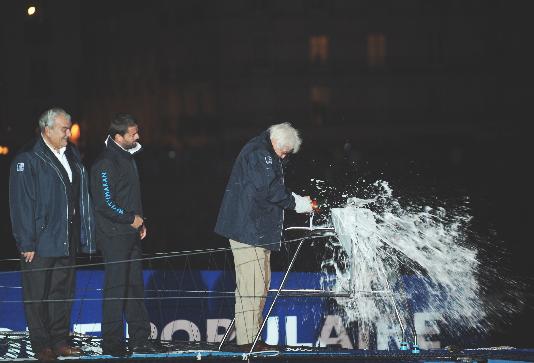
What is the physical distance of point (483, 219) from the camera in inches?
1234

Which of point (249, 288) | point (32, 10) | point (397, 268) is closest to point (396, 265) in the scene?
point (397, 268)

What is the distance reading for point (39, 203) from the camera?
782cm

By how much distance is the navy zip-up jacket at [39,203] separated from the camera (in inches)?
304

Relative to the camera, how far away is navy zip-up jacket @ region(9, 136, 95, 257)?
25.4 ft

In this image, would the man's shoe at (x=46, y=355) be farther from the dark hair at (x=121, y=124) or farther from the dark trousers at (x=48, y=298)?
the dark hair at (x=121, y=124)

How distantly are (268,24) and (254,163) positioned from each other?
5625 cm

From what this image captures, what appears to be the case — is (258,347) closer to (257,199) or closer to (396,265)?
(257,199)

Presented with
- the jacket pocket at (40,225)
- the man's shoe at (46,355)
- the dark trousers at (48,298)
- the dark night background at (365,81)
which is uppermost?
the dark night background at (365,81)

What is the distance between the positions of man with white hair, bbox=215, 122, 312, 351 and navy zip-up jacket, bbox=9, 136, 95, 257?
1.25 m

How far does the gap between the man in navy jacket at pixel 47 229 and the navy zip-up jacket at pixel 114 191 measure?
0.22m

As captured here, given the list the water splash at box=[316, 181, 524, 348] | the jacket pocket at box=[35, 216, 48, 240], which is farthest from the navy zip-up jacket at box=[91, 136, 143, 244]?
the water splash at box=[316, 181, 524, 348]

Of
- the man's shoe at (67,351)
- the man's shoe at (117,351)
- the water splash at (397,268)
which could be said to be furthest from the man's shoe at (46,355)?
the water splash at (397,268)

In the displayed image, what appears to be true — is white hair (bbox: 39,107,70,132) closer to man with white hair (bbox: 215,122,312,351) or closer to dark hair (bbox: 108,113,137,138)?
dark hair (bbox: 108,113,137,138)

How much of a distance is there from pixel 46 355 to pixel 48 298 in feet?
1.50
